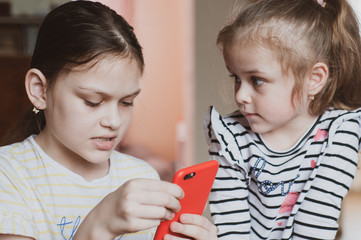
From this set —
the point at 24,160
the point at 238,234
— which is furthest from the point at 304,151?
the point at 24,160

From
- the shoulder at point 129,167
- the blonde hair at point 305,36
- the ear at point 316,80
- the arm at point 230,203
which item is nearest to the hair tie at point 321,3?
the blonde hair at point 305,36

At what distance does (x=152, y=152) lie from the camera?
172 inches

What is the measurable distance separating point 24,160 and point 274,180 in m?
0.48

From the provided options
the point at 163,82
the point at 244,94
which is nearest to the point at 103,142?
the point at 244,94

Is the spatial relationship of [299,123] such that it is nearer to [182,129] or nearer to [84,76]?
[84,76]

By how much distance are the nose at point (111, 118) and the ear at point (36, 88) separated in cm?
13

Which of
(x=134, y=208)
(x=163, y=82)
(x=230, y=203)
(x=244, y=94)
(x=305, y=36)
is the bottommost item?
(x=163, y=82)

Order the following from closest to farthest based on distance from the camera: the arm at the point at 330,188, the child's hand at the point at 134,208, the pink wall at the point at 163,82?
the child's hand at the point at 134,208, the arm at the point at 330,188, the pink wall at the point at 163,82

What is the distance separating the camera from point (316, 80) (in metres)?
0.94

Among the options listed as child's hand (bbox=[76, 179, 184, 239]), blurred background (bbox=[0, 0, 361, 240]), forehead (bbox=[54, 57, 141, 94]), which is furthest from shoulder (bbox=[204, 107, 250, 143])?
blurred background (bbox=[0, 0, 361, 240])

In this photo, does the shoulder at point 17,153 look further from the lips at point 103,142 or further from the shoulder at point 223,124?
the shoulder at point 223,124

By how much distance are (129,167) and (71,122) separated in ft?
0.73

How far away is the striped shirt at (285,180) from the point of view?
2.94 ft

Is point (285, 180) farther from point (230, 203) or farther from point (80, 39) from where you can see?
point (80, 39)
